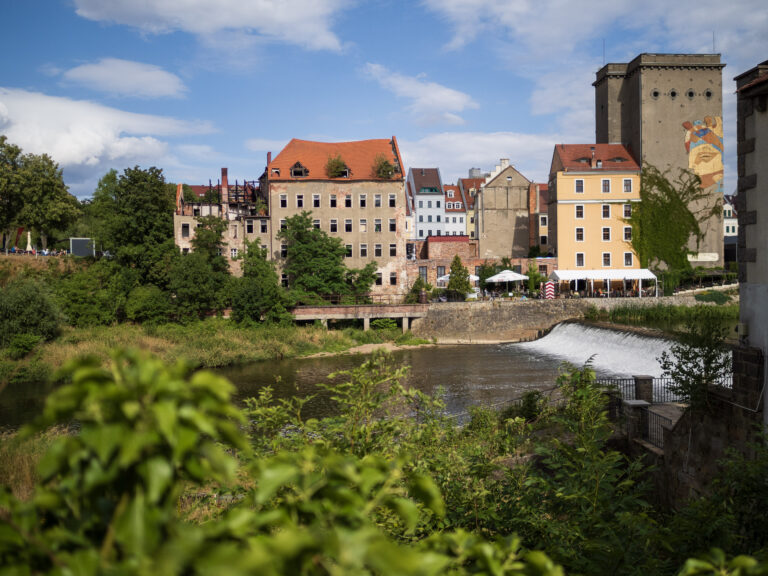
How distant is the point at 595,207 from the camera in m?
50.0

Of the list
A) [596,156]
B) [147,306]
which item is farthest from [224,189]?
[596,156]

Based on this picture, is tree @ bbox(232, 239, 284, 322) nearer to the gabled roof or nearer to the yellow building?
the yellow building

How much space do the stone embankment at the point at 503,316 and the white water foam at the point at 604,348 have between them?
3.48 meters

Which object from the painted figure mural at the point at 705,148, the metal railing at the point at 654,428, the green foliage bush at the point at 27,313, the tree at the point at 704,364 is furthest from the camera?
the painted figure mural at the point at 705,148

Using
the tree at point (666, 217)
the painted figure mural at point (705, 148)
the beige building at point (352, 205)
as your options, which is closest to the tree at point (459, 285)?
the beige building at point (352, 205)

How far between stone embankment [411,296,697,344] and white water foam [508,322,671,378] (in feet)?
11.4

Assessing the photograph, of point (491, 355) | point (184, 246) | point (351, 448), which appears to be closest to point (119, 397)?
point (351, 448)

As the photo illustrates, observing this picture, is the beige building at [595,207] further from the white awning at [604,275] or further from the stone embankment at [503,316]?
the stone embankment at [503,316]

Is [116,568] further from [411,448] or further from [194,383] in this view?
[411,448]

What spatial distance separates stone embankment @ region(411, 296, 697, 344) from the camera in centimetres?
4200

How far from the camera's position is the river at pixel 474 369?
77.0 ft

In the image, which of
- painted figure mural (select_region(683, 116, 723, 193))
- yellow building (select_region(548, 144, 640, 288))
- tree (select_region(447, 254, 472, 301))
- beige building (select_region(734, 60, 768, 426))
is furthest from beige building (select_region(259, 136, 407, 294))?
beige building (select_region(734, 60, 768, 426))

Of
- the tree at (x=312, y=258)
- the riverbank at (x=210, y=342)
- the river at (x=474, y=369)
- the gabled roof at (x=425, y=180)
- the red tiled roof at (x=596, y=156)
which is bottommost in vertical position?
the river at (x=474, y=369)

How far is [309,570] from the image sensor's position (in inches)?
50.9
